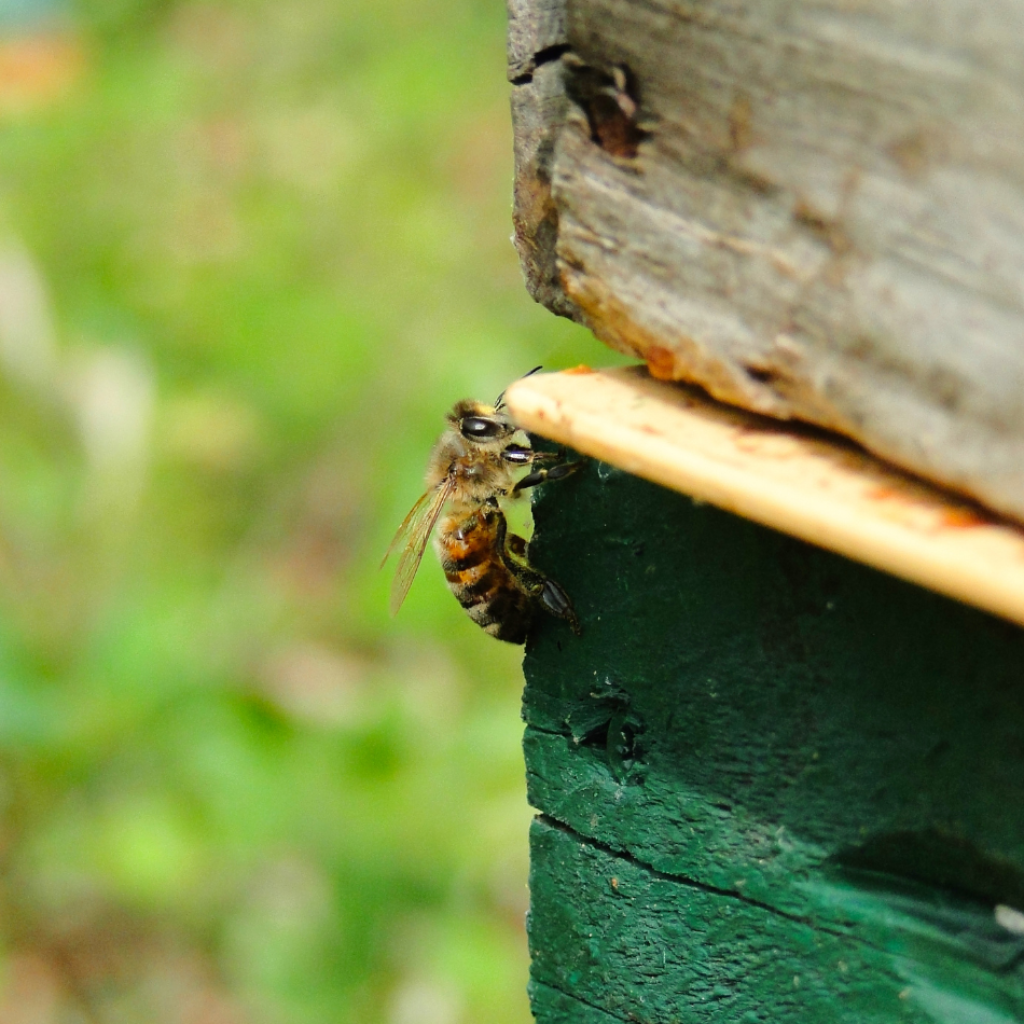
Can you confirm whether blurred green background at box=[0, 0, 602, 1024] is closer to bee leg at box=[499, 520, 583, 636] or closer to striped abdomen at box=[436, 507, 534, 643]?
striped abdomen at box=[436, 507, 534, 643]

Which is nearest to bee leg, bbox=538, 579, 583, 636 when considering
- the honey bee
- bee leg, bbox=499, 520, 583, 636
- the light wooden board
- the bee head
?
bee leg, bbox=499, 520, 583, 636

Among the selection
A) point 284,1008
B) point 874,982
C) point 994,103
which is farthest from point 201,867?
point 994,103

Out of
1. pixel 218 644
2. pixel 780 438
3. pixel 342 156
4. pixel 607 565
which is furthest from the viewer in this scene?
pixel 342 156

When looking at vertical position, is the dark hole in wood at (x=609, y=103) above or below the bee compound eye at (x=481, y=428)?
above

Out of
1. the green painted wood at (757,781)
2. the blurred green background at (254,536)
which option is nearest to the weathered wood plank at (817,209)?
the green painted wood at (757,781)

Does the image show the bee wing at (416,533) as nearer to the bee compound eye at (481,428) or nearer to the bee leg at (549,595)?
the bee compound eye at (481,428)

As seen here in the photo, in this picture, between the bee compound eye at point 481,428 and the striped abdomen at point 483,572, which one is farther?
the bee compound eye at point 481,428

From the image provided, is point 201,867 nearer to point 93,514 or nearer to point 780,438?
point 93,514
